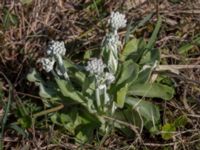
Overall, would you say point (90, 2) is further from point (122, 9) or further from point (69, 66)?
point (69, 66)

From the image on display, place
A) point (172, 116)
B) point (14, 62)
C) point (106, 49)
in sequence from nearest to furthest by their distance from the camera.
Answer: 1. point (106, 49)
2. point (172, 116)
3. point (14, 62)

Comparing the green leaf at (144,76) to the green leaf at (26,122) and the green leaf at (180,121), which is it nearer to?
the green leaf at (180,121)

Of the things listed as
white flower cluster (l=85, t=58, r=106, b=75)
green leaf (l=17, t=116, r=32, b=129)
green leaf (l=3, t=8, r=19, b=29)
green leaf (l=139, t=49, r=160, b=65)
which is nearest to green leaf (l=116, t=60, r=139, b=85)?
green leaf (l=139, t=49, r=160, b=65)

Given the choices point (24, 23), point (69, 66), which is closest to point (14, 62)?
point (24, 23)

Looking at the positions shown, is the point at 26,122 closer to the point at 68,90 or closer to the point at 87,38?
the point at 68,90

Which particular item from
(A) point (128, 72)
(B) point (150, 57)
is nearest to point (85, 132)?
(A) point (128, 72)

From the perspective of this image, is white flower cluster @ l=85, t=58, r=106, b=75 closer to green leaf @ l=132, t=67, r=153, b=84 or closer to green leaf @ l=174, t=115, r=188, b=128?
green leaf @ l=132, t=67, r=153, b=84
